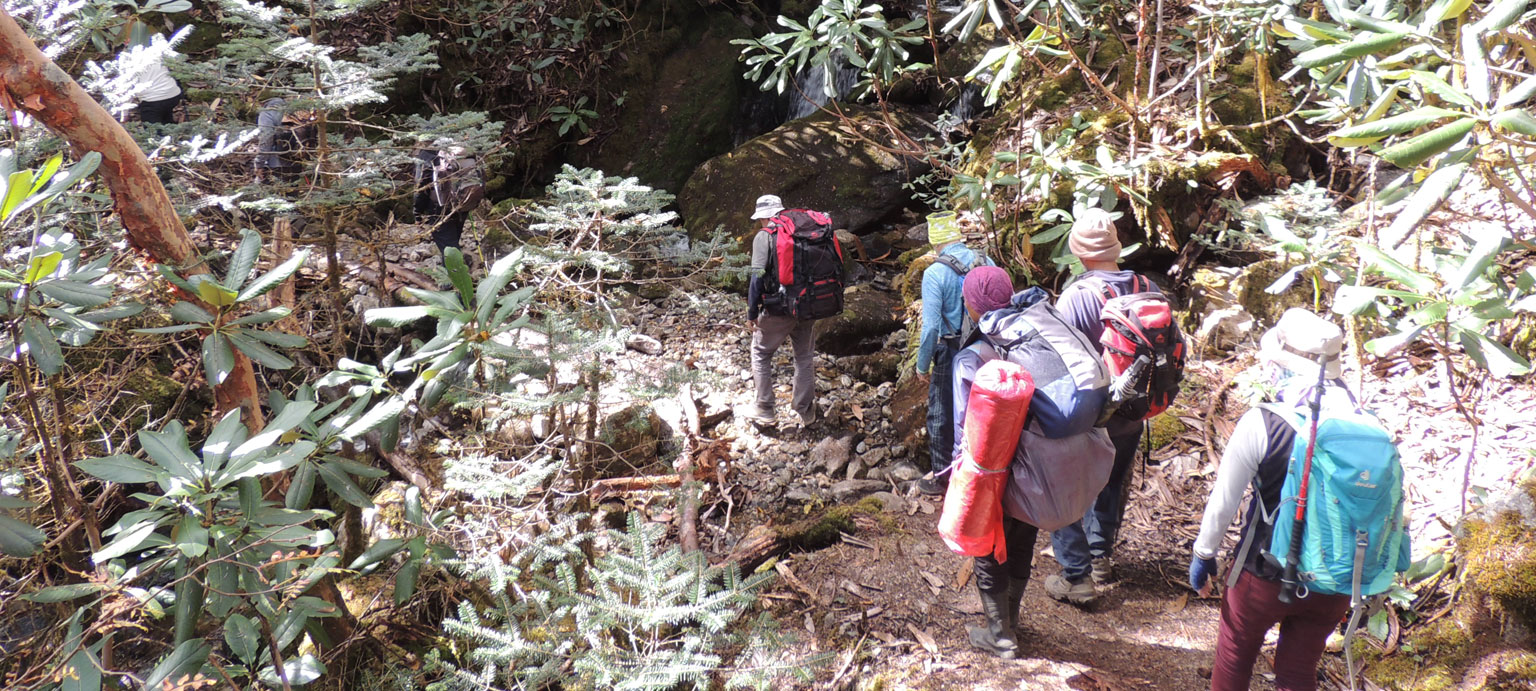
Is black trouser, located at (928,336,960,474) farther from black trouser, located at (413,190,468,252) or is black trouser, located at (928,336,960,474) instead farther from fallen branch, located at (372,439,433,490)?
black trouser, located at (413,190,468,252)

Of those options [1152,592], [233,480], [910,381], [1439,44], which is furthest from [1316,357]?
[910,381]

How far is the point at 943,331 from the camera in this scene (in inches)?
174

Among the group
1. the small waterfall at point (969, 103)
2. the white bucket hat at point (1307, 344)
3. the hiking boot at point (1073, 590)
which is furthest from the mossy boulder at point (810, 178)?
the white bucket hat at point (1307, 344)

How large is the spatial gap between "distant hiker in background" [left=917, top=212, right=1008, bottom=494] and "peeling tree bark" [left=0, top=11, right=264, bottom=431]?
329cm

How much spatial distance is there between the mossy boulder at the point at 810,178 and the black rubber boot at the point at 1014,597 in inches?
217

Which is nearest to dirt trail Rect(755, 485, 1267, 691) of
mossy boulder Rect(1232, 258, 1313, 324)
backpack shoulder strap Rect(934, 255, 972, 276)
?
backpack shoulder strap Rect(934, 255, 972, 276)

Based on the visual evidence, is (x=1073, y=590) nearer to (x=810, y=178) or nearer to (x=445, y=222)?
(x=445, y=222)

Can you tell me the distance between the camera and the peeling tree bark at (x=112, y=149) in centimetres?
201

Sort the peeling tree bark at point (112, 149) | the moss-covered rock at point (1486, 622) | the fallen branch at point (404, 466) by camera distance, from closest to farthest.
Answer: the peeling tree bark at point (112, 149)
the moss-covered rock at point (1486, 622)
the fallen branch at point (404, 466)

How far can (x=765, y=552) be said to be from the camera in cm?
416

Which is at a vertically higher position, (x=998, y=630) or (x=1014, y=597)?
(x=1014, y=597)

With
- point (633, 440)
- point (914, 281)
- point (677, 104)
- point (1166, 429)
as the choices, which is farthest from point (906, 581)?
point (677, 104)

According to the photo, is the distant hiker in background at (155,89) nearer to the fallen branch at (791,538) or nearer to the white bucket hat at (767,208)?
the white bucket hat at (767,208)

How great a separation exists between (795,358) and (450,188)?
2.70m
